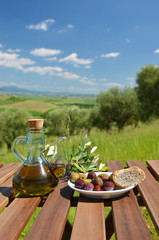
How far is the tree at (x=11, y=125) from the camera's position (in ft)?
83.1

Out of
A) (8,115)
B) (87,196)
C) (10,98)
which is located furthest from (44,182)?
(10,98)

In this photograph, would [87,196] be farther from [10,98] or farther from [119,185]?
[10,98]

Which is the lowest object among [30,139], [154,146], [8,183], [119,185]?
[154,146]

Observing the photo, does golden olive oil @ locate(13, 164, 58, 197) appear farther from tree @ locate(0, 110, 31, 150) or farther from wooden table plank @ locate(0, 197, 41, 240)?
tree @ locate(0, 110, 31, 150)

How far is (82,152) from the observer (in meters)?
1.54

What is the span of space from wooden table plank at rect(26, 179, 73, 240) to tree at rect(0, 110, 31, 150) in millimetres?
24848

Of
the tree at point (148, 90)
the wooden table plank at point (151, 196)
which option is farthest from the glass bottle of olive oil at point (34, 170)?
the tree at point (148, 90)

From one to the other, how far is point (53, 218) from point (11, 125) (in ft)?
86.0

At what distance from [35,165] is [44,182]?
0.11 m

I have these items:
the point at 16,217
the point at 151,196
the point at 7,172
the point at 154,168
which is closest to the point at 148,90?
the point at 154,168

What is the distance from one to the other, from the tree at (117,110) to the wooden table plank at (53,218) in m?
23.6

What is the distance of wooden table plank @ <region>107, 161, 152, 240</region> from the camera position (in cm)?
84

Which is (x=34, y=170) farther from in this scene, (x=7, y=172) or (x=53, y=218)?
(x=7, y=172)

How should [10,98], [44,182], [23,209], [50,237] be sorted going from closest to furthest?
[50,237]
[23,209]
[44,182]
[10,98]
